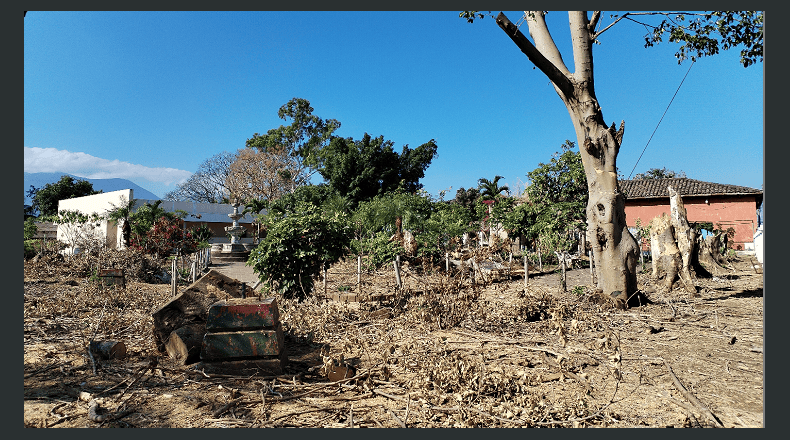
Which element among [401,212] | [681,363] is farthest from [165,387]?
[401,212]

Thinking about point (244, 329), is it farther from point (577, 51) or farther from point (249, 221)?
point (249, 221)

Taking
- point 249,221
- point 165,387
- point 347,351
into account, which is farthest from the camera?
point 249,221

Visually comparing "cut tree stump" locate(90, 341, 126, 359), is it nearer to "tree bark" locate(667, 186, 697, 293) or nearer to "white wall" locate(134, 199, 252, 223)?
"tree bark" locate(667, 186, 697, 293)

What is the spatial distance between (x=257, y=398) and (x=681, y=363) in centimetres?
357

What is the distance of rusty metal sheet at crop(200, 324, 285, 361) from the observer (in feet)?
12.8

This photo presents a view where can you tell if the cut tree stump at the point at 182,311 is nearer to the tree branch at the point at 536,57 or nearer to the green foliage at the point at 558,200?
the tree branch at the point at 536,57

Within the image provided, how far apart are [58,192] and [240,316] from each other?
37102mm

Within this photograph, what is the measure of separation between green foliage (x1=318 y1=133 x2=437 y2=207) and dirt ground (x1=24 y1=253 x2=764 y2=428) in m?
21.8

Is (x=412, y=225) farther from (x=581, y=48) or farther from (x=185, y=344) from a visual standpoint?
(x=185, y=344)

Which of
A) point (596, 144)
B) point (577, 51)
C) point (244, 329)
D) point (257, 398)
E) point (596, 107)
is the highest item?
point (577, 51)

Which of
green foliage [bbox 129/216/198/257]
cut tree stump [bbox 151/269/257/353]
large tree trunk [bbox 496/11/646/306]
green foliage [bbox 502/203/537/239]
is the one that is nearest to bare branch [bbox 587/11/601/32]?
large tree trunk [bbox 496/11/646/306]

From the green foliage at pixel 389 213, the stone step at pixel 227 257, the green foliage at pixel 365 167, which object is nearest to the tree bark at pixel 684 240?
the green foliage at pixel 389 213
